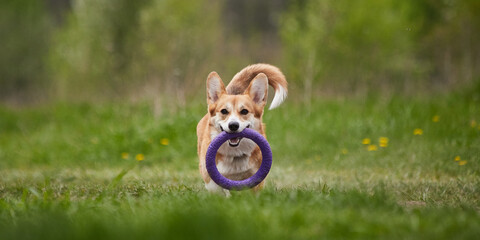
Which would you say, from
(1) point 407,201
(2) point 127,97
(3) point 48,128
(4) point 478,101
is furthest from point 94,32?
(1) point 407,201

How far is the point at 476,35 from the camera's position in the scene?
12.6 m

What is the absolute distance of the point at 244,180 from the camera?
135 inches

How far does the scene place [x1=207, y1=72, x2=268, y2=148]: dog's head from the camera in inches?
141

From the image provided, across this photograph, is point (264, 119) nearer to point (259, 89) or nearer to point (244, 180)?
point (259, 89)

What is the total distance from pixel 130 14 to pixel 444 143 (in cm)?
847

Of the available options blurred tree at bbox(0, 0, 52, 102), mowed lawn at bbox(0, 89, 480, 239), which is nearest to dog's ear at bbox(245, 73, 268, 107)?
mowed lawn at bbox(0, 89, 480, 239)

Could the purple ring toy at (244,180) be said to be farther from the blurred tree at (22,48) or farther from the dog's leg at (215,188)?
the blurred tree at (22,48)

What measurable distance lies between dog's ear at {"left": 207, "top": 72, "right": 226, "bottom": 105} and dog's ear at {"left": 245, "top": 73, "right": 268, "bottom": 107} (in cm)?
22

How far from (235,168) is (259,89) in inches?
27.9

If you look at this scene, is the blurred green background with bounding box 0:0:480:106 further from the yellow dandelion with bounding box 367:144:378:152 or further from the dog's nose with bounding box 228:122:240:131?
the dog's nose with bounding box 228:122:240:131

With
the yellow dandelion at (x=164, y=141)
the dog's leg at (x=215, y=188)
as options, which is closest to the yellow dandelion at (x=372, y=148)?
the yellow dandelion at (x=164, y=141)

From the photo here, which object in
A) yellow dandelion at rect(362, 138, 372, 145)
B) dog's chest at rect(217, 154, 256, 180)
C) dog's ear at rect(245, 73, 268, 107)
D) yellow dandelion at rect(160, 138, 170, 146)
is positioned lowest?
yellow dandelion at rect(160, 138, 170, 146)

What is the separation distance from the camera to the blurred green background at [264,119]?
234cm

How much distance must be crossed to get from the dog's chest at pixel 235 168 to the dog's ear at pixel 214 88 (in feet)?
1.92
